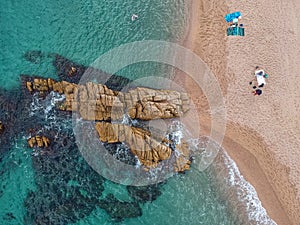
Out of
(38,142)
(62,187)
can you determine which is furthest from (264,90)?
(38,142)

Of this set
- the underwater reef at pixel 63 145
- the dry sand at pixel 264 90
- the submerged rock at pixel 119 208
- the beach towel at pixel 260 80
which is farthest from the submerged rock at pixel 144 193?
the beach towel at pixel 260 80

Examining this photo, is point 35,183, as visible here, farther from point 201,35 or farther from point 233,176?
point 201,35

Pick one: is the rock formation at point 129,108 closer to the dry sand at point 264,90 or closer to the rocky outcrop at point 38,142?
the rocky outcrop at point 38,142

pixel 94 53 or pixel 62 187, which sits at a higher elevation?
pixel 94 53

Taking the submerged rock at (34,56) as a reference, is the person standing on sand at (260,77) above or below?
above

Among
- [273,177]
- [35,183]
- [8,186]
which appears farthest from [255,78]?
[8,186]

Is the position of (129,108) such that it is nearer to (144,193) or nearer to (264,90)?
(144,193)
